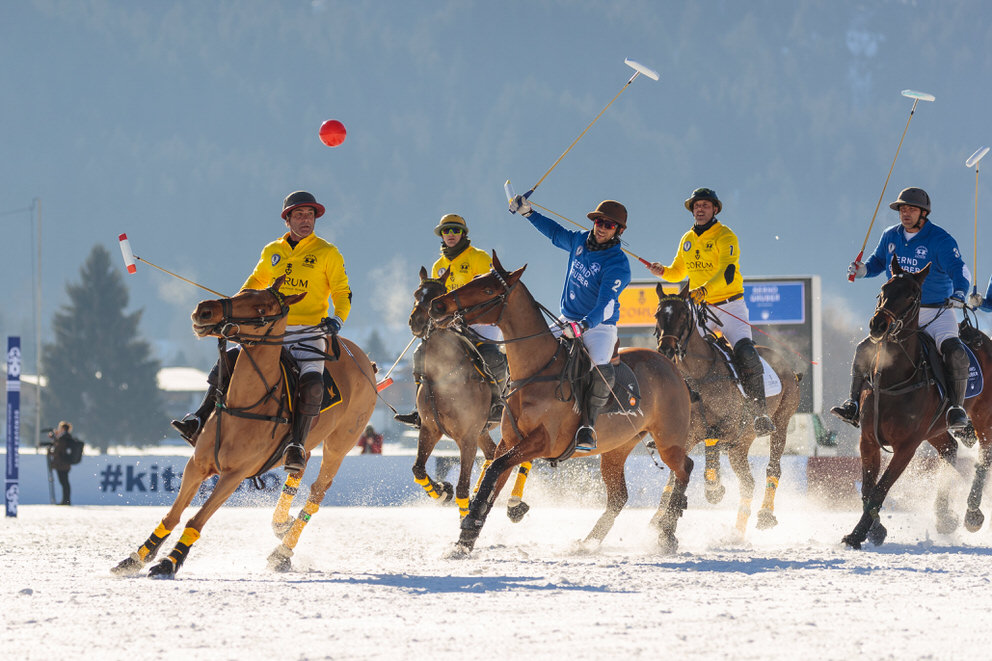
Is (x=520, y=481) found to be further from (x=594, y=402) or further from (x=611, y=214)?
(x=611, y=214)

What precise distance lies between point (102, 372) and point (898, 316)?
6934cm

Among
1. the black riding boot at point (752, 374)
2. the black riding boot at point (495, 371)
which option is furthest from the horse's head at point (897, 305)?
the black riding boot at point (495, 371)

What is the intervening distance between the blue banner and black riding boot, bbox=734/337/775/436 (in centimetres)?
1014

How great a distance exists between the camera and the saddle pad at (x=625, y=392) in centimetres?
1012

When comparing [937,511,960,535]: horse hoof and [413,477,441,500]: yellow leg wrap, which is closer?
[937,511,960,535]: horse hoof

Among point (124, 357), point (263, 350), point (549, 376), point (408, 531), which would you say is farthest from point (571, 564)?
point (124, 357)

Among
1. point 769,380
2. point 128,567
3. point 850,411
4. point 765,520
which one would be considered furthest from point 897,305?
point 128,567

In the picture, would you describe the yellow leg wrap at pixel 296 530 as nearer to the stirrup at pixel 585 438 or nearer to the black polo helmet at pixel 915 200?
the stirrup at pixel 585 438

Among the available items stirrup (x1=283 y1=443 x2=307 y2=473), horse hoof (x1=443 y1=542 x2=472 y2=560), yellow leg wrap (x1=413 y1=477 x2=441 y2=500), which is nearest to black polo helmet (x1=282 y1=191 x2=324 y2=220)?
stirrup (x1=283 y1=443 x2=307 y2=473)

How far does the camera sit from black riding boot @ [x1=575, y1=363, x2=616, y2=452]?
9664 millimetres

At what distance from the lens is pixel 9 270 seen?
181625 millimetres

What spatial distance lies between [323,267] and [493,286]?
4.73 ft

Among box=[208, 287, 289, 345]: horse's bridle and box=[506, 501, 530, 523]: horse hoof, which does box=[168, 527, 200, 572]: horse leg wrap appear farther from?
box=[506, 501, 530, 523]: horse hoof

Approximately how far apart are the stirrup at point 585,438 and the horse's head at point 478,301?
1.15m
